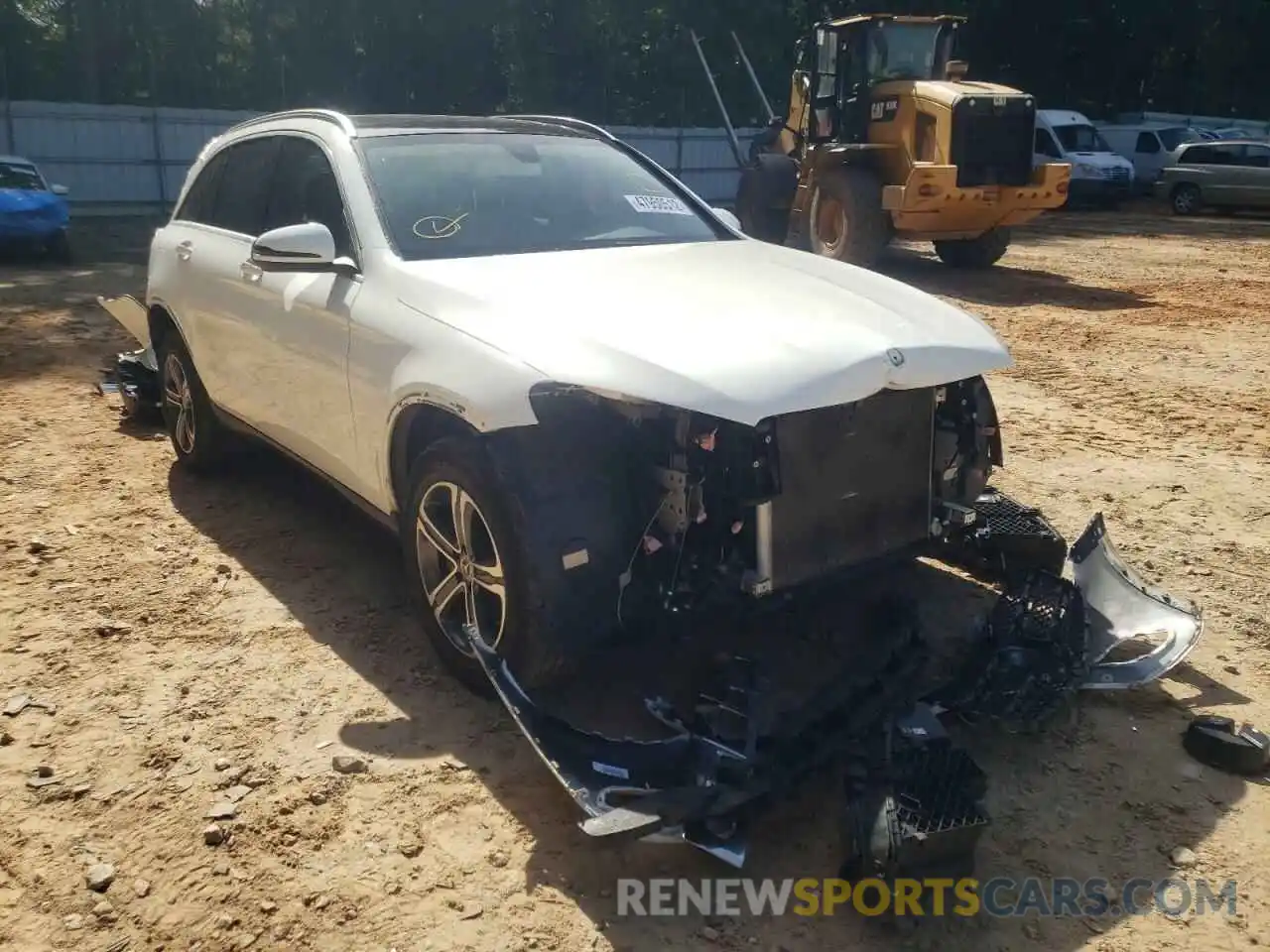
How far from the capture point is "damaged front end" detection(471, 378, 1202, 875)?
281 cm

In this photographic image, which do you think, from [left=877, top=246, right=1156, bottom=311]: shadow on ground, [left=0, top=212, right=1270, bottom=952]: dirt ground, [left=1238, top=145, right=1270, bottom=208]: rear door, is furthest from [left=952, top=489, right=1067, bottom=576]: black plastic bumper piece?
[left=1238, top=145, right=1270, bottom=208]: rear door

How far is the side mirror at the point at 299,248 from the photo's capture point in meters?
3.79

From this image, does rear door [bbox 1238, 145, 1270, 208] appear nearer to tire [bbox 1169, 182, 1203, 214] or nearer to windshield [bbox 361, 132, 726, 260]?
tire [bbox 1169, 182, 1203, 214]

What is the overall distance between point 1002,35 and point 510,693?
35.5 m

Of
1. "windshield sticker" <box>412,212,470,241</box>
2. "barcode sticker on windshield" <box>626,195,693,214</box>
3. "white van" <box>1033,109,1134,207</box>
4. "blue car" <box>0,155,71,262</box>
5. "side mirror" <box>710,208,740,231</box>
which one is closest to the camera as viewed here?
"windshield sticker" <box>412,212,470,241</box>

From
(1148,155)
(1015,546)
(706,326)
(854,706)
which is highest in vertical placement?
(1148,155)

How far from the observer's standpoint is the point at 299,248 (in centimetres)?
379

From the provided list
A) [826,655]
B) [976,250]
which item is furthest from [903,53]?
[826,655]

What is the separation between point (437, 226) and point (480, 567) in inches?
53.2

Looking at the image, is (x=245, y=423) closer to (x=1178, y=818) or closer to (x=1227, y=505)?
(x=1178, y=818)

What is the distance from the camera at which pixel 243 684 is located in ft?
12.4

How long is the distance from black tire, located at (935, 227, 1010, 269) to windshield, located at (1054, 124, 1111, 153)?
11.5 meters

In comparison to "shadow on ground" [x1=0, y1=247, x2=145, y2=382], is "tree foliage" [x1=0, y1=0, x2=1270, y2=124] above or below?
above

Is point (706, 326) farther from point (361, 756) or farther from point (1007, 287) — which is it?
point (1007, 287)
